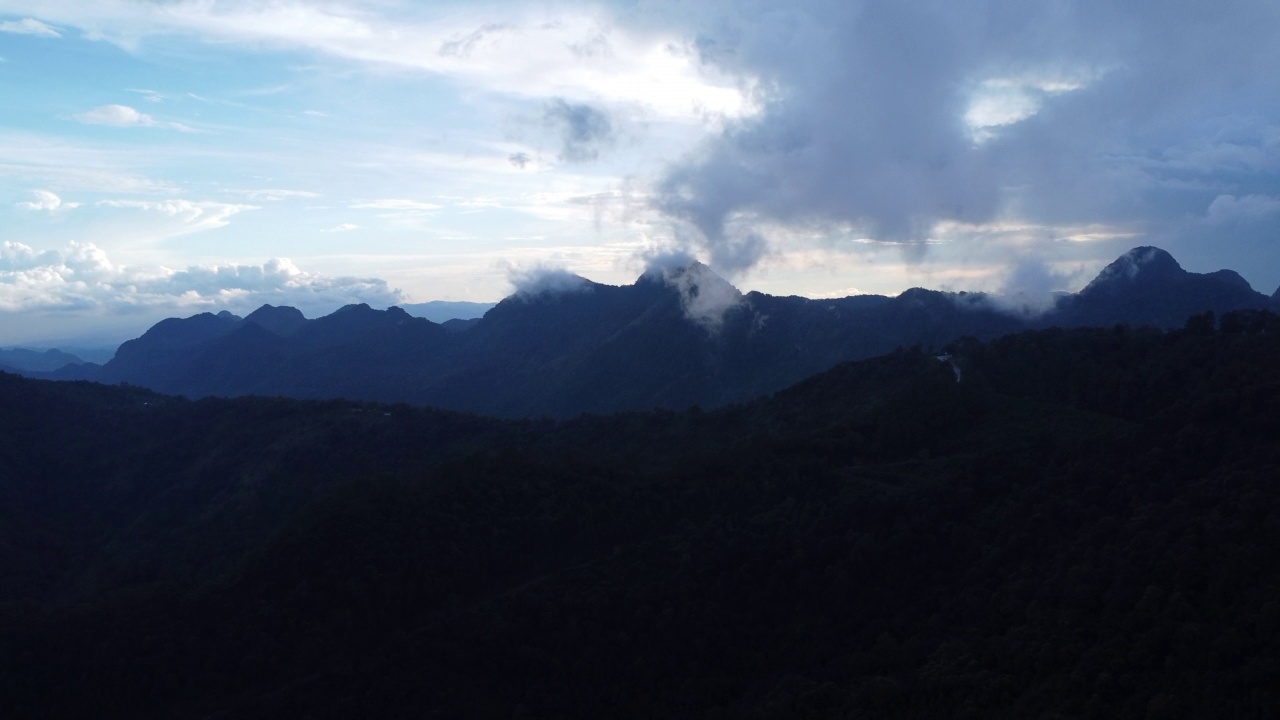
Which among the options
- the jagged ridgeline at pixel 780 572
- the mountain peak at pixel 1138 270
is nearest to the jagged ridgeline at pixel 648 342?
the mountain peak at pixel 1138 270

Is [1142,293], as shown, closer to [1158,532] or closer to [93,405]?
[1158,532]

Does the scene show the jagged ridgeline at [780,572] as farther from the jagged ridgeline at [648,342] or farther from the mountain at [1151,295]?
the mountain at [1151,295]

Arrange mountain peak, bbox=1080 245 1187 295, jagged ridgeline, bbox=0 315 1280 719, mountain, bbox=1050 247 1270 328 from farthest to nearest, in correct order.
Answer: mountain peak, bbox=1080 245 1187 295
mountain, bbox=1050 247 1270 328
jagged ridgeline, bbox=0 315 1280 719

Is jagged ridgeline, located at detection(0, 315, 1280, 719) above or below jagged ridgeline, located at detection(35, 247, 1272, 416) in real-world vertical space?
below

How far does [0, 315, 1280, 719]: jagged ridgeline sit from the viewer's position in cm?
2739

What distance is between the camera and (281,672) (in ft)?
119

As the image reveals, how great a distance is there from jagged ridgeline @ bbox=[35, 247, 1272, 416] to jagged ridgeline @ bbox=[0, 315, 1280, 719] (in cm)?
5752

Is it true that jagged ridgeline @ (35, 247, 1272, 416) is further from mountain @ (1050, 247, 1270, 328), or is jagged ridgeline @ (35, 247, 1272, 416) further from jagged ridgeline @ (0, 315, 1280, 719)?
jagged ridgeline @ (0, 315, 1280, 719)

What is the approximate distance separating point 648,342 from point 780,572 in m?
88.1

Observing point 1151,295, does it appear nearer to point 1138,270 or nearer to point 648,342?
point 1138,270

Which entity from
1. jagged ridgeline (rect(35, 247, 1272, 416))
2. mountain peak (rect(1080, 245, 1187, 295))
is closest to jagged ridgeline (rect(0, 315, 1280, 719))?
jagged ridgeline (rect(35, 247, 1272, 416))

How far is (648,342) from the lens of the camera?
125m

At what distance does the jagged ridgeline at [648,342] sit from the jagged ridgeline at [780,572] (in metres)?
57.5

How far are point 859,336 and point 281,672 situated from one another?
96.6 metres
